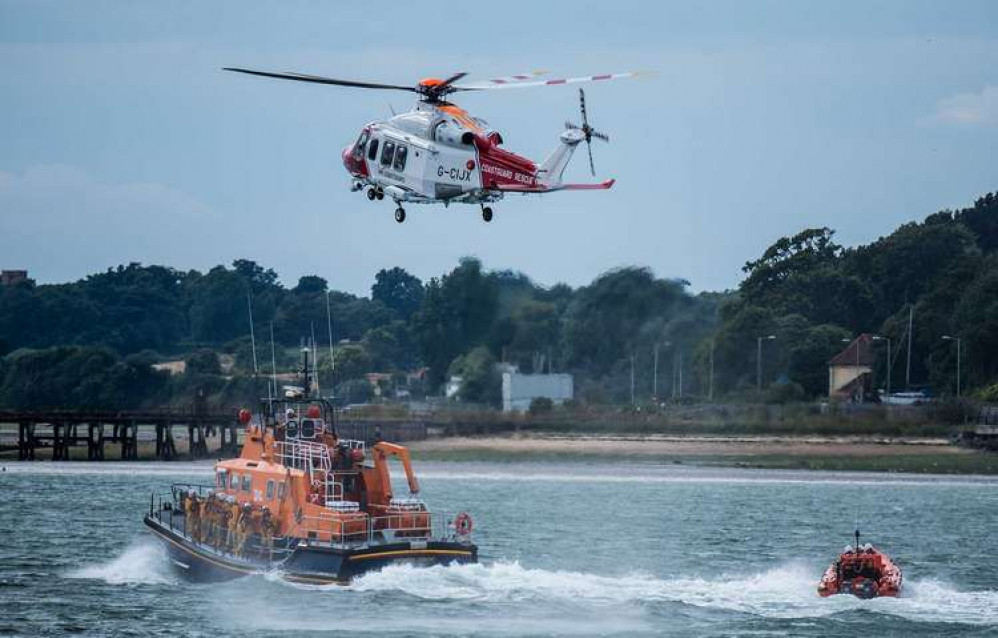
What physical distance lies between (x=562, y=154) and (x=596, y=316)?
216 ft

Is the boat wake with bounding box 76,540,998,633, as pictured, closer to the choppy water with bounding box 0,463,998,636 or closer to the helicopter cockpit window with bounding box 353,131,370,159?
the choppy water with bounding box 0,463,998,636

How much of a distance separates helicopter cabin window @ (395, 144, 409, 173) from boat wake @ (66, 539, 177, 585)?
1246 cm

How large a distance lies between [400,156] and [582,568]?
489 inches

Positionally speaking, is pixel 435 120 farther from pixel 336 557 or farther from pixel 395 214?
pixel 336 557

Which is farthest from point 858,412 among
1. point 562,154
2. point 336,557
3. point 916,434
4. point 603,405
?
point 336,557

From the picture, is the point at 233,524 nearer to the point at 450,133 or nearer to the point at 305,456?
the point at 305,456

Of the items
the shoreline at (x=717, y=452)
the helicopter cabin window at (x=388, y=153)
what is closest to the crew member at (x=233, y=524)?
the helicopter cabin window at (x=388, y=153)

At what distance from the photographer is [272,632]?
1722 inches

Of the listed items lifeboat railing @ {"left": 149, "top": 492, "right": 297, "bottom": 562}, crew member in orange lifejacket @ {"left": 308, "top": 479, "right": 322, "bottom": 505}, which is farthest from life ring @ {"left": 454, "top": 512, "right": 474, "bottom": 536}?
lifeboat railing @ {"left": 149, "top": 492, "right": 297, "bottom": 562}

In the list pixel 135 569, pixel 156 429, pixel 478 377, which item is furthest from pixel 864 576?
pixel 478 377

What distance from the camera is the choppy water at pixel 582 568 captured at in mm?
44719

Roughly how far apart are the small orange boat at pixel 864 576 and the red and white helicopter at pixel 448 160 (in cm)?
1161

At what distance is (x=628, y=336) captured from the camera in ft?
381

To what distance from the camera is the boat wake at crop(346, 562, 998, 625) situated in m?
46.0
